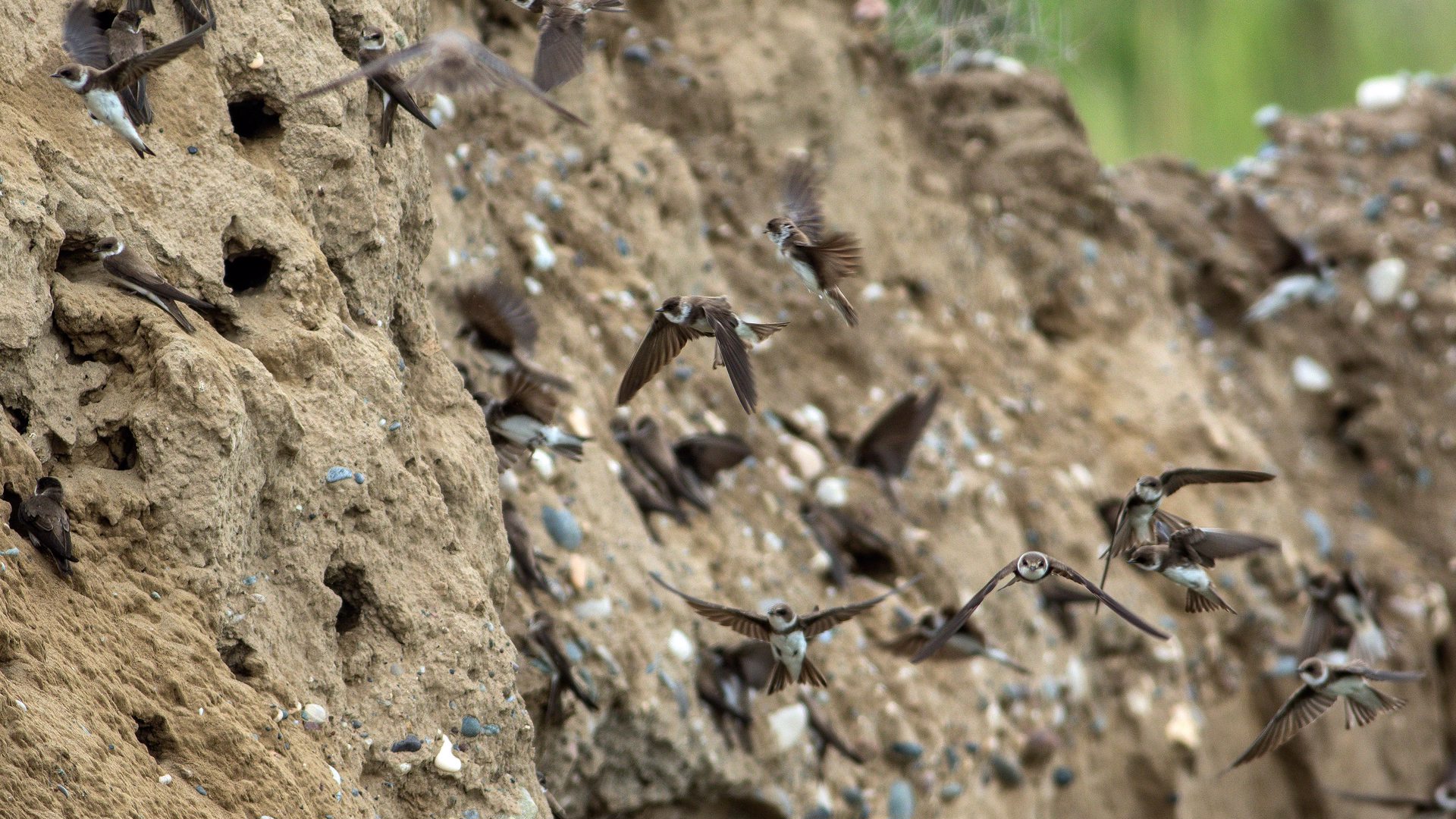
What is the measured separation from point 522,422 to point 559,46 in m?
0.96

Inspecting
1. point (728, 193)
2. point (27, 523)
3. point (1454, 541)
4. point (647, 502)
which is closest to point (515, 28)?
point (728, 193)

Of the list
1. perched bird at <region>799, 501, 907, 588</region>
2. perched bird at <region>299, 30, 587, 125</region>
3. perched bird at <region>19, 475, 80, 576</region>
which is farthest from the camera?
perched bird at <region>799, 501, 907, 588</region>

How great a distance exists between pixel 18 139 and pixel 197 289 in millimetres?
405

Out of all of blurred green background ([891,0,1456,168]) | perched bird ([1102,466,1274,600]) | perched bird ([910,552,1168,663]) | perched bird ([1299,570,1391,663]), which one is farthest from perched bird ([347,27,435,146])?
blurred green background ([891,0,1456,168])

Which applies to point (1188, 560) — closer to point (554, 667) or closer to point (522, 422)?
point (554, 667)

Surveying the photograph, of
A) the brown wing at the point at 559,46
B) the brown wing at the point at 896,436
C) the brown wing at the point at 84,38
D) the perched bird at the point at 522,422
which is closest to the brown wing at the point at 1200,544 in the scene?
the brown wing at the point at 896,436

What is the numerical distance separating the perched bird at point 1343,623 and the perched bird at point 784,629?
2.95 meters

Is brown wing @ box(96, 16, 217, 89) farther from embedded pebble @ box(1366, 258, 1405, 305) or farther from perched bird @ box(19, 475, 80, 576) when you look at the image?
embedded pebble @ box(1366, 258, 1405, 305)

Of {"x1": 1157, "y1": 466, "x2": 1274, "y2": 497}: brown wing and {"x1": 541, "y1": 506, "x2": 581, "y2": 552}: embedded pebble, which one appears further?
{"x1": 541, "y1": 506, "x2": 581, "y2": 552}: embedded pebble

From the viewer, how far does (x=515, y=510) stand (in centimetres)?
405

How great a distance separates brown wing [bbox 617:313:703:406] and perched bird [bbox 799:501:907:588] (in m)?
1.60

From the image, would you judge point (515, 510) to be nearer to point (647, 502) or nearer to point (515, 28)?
point (647, 502)

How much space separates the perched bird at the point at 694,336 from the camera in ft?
12.4

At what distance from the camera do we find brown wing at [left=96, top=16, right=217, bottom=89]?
2.77 metres
